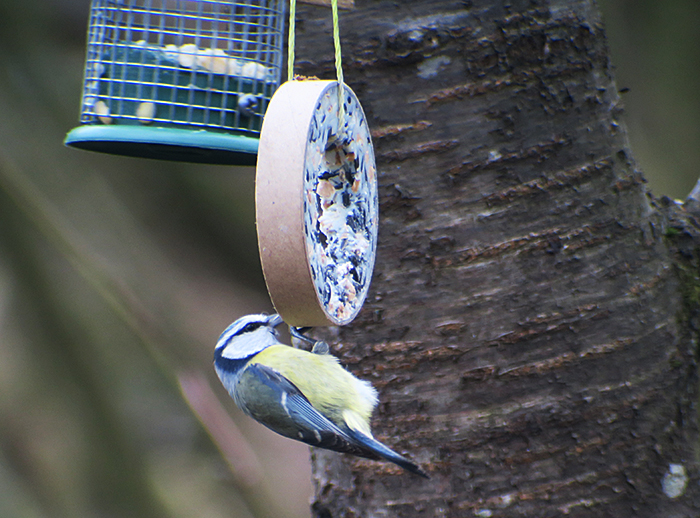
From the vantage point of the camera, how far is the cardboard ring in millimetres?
1017

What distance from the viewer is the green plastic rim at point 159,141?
1.46 metres

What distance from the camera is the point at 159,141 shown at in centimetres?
146

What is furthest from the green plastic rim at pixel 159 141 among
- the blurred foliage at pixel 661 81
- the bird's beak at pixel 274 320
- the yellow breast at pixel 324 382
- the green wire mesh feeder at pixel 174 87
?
the blurred foliage at pixel 661 81

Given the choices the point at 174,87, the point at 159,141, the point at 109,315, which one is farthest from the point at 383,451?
the point at 109,315

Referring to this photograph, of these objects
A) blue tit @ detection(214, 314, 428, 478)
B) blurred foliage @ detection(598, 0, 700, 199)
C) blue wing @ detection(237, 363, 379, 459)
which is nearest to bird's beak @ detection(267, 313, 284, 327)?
blue tit @ detection(214, 314, 428, 478)

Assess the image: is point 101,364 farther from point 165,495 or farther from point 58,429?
point 165,495

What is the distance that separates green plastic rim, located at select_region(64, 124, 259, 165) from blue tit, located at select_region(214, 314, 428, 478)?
1.67ft

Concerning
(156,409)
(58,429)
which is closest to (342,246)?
(156,409)

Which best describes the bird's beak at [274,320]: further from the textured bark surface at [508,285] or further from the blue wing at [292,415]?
the textured bark surface at [508,285]

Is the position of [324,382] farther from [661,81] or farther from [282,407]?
[661,81]

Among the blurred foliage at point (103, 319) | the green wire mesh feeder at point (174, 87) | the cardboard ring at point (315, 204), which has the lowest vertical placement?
the blurred foliage at point (103, 319)

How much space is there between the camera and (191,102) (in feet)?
5.35

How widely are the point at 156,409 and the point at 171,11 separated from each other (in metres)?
2.63

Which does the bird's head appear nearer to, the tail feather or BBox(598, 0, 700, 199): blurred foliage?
the tail feather
